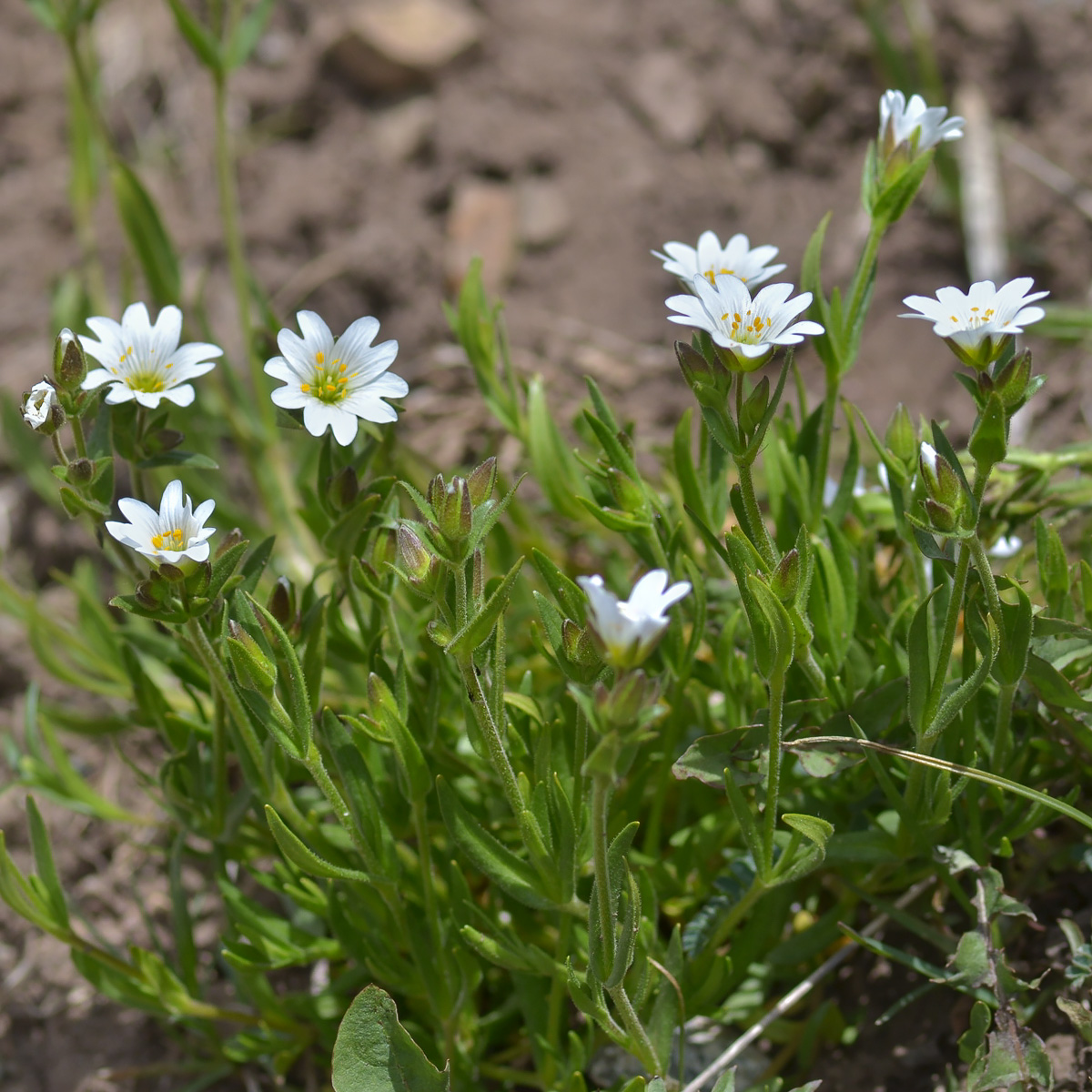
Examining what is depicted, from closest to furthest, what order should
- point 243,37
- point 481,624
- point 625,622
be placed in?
point 625,622 < point 481,624 < point 243,37

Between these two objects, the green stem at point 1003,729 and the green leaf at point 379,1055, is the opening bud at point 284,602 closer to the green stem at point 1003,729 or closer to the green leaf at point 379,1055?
the green leaf at point 379,1055

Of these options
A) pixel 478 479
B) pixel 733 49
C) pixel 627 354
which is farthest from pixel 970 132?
pixel 478 479

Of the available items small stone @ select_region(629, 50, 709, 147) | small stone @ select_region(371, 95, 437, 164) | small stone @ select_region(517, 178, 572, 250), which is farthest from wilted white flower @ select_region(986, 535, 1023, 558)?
small stone @ select_region(371, 95, 437, 164)

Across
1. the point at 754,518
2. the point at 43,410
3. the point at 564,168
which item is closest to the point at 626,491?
the point at 754,518

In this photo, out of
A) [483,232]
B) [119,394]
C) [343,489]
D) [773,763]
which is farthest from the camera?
[483,232]

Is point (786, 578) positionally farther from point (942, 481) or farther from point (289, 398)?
point (289, 398)

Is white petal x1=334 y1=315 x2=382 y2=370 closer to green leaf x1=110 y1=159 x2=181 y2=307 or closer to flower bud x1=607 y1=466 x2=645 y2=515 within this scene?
flower bud x1=607 y1=466 x2=645 y2=515

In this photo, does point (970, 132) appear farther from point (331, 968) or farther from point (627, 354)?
point (331, 968)
